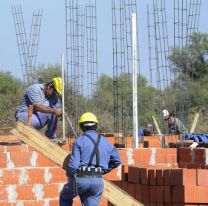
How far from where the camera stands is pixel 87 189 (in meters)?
10.0

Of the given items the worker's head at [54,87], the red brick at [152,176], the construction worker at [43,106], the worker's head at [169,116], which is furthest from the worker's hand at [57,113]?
the red brick at [152,176]

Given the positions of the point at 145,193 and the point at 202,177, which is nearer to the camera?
the point at 202,177

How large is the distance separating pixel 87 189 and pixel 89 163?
313mm

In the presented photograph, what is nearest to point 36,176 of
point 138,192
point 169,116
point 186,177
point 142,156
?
point 142,156

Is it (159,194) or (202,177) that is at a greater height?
(202,177)

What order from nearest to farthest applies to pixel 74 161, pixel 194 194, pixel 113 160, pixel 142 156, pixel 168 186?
pixel 194 194 → pixel 74 161 → pixel 168 186 → pixel 113 160 → pixel 142 156

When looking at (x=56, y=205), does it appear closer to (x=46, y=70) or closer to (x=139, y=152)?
Answer: (x=139, y=152)

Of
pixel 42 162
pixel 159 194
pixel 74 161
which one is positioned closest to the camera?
pixel 74 161

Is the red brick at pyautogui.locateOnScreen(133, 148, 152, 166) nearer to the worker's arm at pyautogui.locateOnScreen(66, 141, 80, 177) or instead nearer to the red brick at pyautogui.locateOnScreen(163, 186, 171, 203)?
the red brick at pyautogui.locateOnScreen(163, 186, 171, 203)

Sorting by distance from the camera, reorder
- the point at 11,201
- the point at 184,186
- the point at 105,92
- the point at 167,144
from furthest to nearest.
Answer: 1. the point at 105,92
2. the point at 167,144
3. the point at 11,201
4. the point at 184,186

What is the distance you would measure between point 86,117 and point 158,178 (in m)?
1.12

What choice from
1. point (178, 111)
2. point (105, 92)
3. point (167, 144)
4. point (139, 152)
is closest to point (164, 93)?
point (178, 111)

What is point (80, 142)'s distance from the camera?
9.93m

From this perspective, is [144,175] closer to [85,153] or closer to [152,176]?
[152,176]
